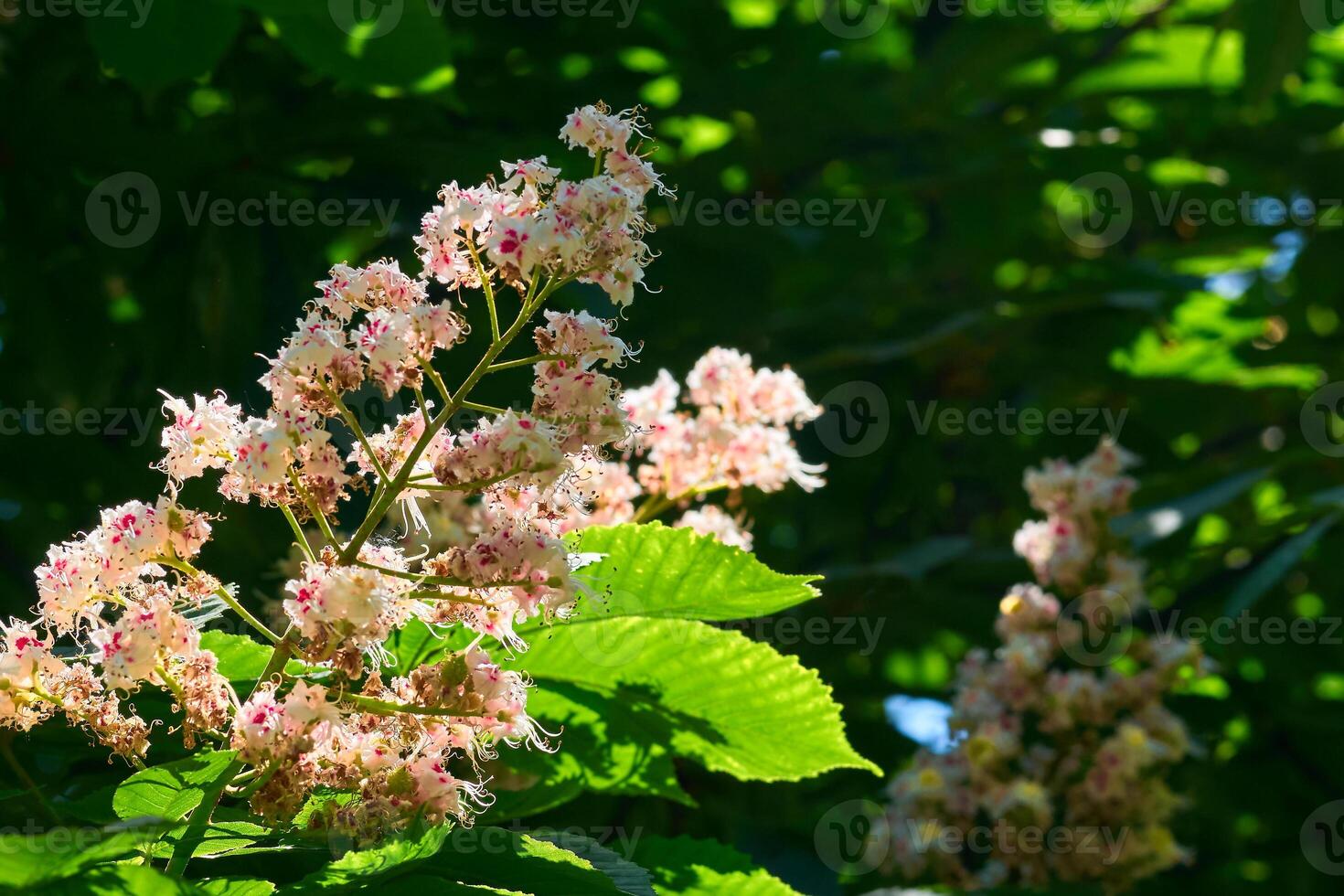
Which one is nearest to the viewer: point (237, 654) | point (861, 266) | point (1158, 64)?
point (237, 654)

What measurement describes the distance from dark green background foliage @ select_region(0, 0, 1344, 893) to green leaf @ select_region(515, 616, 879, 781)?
56cm

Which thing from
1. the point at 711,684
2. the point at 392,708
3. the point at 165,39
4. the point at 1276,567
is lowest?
the point at 392,708

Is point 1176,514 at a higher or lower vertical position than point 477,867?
higher

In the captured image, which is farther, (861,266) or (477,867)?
(861,266)

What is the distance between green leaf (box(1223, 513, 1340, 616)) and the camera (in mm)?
2881

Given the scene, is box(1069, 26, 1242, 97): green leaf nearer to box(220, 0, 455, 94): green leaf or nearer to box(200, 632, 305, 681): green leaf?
box(220, 0, 455, 94): green leaf

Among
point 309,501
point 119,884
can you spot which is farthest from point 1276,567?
point 119,884

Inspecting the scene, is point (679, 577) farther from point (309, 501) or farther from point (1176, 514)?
point (1176, 514)

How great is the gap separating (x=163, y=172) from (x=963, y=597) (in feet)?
7.66

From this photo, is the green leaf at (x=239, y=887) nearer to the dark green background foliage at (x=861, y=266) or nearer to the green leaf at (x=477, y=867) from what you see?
the green leaf at (x=477, y=867)

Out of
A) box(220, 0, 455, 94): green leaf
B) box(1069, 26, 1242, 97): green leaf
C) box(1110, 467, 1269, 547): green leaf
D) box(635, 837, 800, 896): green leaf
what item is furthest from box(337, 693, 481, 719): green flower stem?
box(1069, 26, 1242, 97): green leaf

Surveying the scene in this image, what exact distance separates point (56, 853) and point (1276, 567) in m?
2.60

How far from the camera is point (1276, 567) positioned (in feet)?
9.60

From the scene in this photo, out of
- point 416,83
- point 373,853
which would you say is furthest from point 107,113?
point 373,853
